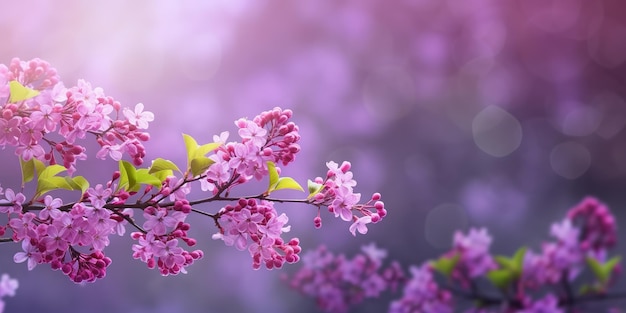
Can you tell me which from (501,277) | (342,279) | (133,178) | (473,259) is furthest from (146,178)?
(342,279)

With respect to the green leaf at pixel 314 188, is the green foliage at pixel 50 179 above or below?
below

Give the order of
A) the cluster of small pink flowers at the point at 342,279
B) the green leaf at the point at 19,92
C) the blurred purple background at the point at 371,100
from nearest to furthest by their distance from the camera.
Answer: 1. the green leaf at the point at 19,92
2. the cluster of small pink flowers at the point at 342,279
3. the blurred purple background at the point at 371,100

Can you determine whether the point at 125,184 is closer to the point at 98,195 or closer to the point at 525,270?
the point at 98,195

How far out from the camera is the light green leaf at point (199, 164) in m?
0.76

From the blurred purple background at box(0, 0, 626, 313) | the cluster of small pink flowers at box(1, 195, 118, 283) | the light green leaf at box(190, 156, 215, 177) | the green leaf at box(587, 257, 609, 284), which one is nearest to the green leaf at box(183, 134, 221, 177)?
the light green leaf at box(190, 156, 215, 177)

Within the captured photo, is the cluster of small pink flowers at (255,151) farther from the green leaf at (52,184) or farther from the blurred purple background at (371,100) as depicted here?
the blurred purple background at (371,100)

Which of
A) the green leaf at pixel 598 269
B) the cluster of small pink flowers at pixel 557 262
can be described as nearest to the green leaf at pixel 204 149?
the cluster of small pink flowers at pixel 557 262

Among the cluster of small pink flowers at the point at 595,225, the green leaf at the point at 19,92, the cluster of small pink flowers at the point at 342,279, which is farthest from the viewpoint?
the cluster of small pink flowers at the point at 342,279

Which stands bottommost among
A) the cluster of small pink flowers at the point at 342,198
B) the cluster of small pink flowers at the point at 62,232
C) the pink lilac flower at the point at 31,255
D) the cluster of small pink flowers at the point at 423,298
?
the pink lilac flower at the point at 31,255

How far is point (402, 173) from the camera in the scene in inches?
117

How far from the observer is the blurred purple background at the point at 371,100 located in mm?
2621

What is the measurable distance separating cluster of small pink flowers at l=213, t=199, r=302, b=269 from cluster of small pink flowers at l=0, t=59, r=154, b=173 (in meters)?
0.12

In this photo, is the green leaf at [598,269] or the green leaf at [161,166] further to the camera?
the green leaf at [598,269]

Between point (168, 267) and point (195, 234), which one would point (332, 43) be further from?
point (168, 267)
